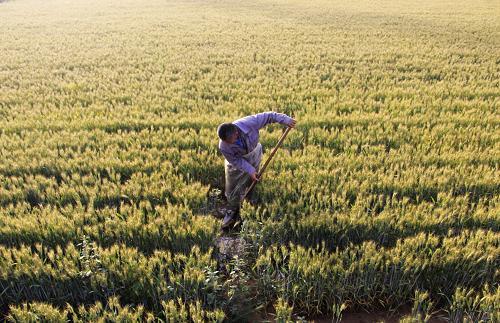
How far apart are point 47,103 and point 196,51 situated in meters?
6.34

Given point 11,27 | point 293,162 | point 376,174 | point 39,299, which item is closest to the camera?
point 39,299

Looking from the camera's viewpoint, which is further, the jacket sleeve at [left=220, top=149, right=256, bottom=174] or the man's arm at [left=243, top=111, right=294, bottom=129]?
the man's arm at [left=243, top=111, right=294, bottom=129]

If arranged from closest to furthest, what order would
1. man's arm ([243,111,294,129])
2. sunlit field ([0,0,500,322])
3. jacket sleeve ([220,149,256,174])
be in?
sunlit field ([0,0,500,322]), jacket sleeve ([220,149,256,174]), man's arm ([243,111,294,129])

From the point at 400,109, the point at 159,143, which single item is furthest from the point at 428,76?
the point at 159,143

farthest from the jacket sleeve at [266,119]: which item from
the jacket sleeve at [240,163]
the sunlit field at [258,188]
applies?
the sunlit field at [258,188]

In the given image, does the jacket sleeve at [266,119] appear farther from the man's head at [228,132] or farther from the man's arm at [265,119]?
the man's head at [228,132]

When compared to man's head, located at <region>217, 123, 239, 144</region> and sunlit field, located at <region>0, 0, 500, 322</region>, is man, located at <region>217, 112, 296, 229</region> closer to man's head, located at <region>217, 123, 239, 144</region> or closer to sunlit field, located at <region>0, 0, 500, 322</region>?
man's head, located at <region>217, 123, 239, 144</region>

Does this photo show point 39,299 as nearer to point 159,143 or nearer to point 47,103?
point 159,143

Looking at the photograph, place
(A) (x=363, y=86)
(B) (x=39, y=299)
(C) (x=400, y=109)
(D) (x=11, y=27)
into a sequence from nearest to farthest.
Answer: (B) (x=39, y=299)
(C) (x=400, y=109)
(A) (x=363, y=86)
(D) (x=11, y=27)

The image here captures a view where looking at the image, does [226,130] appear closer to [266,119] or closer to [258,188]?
[266,119]

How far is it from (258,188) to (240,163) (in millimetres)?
483

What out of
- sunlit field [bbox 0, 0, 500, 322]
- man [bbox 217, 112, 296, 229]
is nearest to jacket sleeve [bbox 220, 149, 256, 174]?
man [bbox 217, 112, 296, 229]

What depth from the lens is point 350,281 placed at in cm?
318

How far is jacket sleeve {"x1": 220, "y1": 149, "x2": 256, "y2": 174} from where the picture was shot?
13.3 ft
